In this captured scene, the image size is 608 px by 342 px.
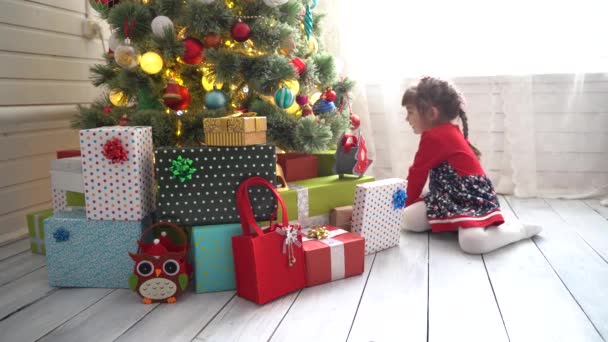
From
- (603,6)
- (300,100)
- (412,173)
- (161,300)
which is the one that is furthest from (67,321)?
(603,6)

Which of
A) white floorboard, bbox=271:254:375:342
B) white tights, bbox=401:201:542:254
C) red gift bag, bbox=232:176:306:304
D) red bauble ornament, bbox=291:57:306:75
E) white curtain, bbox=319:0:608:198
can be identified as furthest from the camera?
white curtain, bbox=319:0:608:198

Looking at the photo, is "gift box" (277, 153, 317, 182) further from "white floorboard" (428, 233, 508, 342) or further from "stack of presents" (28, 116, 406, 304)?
"white floorboard" (428, 233, 508, 342)

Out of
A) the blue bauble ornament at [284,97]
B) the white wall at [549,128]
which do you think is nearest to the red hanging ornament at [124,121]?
the blue bauble ornament at [284,97]

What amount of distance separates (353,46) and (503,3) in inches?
30.3

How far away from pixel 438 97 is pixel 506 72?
69cm

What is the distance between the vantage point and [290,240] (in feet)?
4.64

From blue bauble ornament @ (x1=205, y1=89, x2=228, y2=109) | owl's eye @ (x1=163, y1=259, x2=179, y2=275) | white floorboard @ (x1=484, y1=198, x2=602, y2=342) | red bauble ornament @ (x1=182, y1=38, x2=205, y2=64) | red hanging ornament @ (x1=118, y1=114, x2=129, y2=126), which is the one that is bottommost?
white floorboard @ (x1=484, y1=198, x2=602, y2=342)

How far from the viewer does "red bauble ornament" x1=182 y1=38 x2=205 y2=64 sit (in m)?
1.74

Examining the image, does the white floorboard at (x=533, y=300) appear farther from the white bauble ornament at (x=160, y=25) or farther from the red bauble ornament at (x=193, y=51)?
the white bauble ornament at (x=160, y=25)

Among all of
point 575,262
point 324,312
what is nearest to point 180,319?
point 324,312

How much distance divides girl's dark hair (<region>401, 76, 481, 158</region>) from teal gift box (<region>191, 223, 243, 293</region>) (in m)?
1.03

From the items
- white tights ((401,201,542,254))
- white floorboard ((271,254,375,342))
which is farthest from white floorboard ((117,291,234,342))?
white tights ((401,201,542,254))

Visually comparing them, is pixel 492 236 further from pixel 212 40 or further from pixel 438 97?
pixel 212 40

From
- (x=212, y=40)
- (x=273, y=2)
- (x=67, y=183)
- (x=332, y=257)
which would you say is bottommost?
(x=332, y=257)
